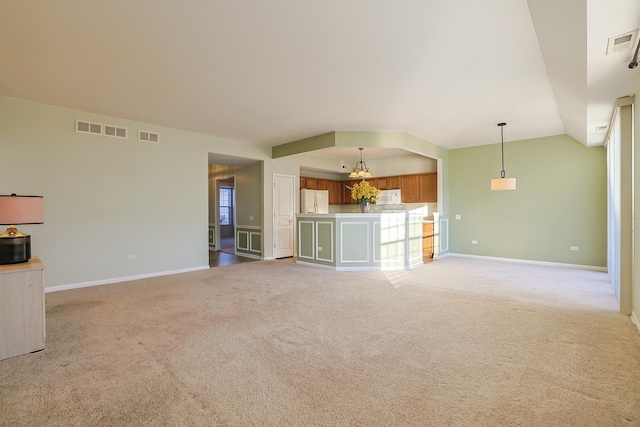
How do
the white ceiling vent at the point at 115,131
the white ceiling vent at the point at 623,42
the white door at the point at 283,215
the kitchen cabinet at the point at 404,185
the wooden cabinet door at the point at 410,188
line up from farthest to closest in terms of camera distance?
the wooden cabinet door at the point at 410,188, the kitchen cabinet at the point at 404,185, the white door at the point at 283,215, the white ceiling vent at the point at 115,131, the white ceiling vent at the point at 623,42

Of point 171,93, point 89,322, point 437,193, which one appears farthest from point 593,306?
point 171,93

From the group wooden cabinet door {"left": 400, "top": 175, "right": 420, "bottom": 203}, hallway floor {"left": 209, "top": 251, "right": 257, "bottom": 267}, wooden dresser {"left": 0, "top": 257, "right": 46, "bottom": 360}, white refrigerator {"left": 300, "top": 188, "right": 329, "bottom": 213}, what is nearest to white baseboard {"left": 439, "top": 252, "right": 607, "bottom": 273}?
wooden cabinet door {"left": 400, "top": 175, "right": 420, "bottom": 203}

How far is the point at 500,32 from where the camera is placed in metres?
2.84

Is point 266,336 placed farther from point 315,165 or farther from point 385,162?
point 385,162

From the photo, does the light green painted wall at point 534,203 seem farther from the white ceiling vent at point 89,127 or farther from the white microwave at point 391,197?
the white ceiling vent at point 89,127

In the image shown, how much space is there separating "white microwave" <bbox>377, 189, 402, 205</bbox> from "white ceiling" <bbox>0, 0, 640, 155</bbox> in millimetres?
3722

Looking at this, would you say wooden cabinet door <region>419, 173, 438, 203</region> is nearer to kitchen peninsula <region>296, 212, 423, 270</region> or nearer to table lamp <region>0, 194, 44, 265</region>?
kitchen peninsula <region>296, 212, 423, 270</region>

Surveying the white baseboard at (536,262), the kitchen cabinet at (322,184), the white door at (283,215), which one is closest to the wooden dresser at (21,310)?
the white door at (283,215)

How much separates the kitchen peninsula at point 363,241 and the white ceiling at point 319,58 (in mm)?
1993

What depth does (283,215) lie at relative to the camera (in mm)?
7867

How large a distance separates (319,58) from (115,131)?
3.92 meters

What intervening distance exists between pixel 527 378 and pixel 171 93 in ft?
16.2

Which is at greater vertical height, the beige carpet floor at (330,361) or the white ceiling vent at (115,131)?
the white ceiling vent at (115,131)

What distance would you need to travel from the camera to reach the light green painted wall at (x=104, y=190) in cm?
434
